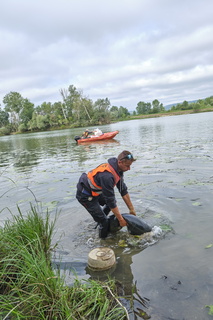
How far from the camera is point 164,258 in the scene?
13.9 feet

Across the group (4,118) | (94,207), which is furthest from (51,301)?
(4,118)

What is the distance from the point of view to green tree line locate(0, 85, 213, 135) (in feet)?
265

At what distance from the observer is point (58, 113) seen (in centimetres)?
9438

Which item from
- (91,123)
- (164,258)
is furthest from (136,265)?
(91,123)

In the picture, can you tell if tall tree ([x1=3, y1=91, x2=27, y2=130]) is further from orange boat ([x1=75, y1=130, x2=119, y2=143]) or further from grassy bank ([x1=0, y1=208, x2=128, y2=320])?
grassy bank ([x1=0, y1=208, x2=128, y2=320])

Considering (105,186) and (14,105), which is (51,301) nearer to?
(105,186)

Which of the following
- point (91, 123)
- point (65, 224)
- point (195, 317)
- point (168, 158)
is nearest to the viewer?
point (195, 317)

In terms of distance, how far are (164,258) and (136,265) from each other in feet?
1.65

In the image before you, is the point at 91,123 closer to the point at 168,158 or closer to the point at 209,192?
the point at 168,158

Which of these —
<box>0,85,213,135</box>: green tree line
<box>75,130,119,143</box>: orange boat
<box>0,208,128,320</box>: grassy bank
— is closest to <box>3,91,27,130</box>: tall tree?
<box>0,85,213,135</box>: green tree line

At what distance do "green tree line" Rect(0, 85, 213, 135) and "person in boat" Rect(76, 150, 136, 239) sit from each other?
73.6m

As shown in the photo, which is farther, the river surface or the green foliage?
the green foliage

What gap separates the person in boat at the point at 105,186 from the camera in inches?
174

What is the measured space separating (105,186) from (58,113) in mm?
93593
